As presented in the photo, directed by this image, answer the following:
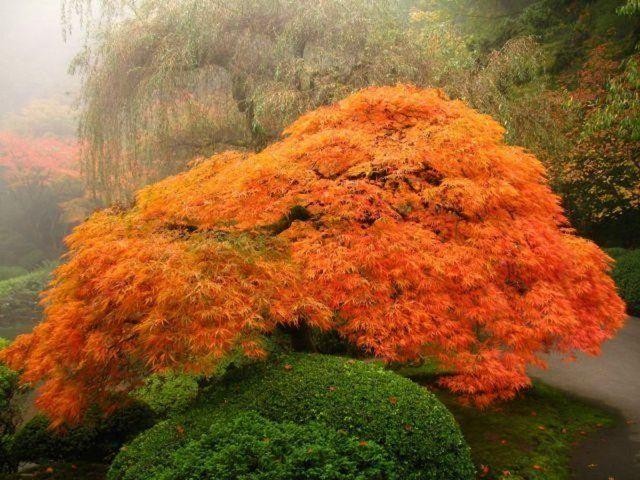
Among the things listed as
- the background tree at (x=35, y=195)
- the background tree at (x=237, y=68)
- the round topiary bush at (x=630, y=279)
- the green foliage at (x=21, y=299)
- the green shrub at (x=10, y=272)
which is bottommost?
the green shrub at (x=10, y=272)

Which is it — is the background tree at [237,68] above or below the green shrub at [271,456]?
above

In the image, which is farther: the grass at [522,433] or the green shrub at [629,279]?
the green shrub at [629,279]

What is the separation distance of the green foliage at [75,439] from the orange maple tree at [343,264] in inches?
34.0

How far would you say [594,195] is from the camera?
46.6 ft

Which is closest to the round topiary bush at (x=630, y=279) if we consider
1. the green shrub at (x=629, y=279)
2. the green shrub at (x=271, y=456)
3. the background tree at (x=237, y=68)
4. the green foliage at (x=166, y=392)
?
the green shrub at (x=629, y=279)

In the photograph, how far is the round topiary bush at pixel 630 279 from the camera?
10.7 meters

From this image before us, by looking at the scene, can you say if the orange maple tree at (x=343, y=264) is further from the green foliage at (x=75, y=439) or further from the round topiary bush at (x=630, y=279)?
the round topiary bush at (x=630, y=279)

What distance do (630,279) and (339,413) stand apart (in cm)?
960

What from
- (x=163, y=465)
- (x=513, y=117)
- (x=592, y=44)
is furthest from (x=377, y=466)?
(x=592, y=44)

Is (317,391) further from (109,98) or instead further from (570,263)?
(109,98)

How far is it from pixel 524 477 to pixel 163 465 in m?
3.41

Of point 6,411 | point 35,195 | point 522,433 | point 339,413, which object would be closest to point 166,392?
point 6,411

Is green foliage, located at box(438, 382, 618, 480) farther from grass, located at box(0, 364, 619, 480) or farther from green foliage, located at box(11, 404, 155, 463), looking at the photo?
green foliage, located at box(11, 404, 155, 463)

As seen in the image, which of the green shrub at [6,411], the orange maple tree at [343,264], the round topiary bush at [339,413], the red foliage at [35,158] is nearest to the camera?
the round topiary bush at [339,413]
